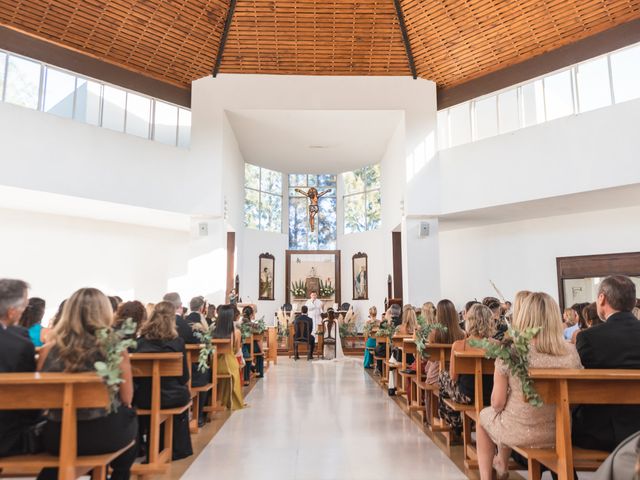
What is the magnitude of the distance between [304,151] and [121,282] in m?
5.71

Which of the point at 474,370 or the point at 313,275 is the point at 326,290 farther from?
the point at 474,370

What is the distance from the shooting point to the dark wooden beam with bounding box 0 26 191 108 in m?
8.65

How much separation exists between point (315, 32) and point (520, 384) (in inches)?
342

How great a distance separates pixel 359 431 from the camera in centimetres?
516

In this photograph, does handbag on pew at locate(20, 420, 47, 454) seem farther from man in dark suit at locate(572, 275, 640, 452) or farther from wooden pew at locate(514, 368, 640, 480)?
man in dark suit at locate(572, 275, 640, 452)

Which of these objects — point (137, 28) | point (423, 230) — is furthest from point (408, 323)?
point (137, 28)

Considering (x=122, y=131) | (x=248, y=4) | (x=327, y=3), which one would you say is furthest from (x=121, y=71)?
(x=327, y=3)

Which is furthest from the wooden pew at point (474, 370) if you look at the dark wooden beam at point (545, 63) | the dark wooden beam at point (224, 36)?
the dark wooden beam at point (224, 36)

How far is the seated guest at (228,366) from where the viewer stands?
6109mm

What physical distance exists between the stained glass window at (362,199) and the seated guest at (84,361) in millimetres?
12881

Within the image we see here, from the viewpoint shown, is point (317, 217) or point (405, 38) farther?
point (317, 217)

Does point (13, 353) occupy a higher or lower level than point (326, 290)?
lower

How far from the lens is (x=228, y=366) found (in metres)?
6.23

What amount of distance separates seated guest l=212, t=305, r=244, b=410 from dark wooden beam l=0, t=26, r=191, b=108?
230 inches
